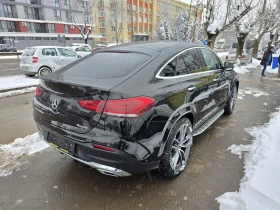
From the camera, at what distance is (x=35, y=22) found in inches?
1524

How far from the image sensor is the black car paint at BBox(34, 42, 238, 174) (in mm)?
1942

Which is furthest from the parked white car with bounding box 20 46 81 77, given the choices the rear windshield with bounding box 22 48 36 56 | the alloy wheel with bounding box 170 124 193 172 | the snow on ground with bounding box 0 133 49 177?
the alloy wheel with bounding box 170 124 193 172

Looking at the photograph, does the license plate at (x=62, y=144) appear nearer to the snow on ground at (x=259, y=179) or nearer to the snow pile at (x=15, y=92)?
the snow on ground at (x=259, y=179)

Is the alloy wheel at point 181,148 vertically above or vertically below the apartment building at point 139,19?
below

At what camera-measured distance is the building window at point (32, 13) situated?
3784cm

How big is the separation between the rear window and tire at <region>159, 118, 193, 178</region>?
0.86 metres

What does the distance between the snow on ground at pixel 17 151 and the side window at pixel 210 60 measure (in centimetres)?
301

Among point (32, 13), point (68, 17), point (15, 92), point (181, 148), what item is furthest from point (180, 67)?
point (68, 17)

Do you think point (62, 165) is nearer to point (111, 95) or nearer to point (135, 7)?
point (111, 95)

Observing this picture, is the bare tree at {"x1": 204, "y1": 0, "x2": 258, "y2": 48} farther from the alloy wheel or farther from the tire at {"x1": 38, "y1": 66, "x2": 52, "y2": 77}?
the alloy wheel

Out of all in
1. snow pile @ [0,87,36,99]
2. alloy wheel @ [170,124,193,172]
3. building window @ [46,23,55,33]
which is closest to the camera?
alloy wheel @ [170,124,193,172]

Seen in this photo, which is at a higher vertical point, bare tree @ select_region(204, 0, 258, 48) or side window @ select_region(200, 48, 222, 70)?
bare tree @ select_region(204, 0, 258, 48)

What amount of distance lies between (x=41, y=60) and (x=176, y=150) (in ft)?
29.3

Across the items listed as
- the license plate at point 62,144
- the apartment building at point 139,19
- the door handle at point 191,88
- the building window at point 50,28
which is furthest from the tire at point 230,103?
the apartment building at point 139,19
